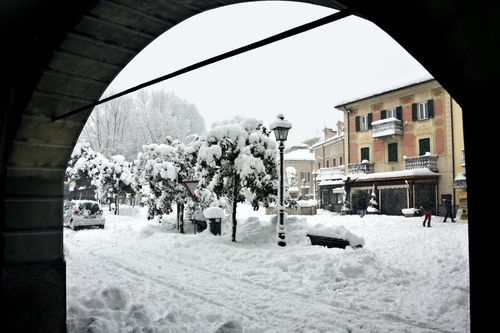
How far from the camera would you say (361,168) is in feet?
112

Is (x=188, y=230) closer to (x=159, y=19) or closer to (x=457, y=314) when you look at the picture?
(x=457, y=314)

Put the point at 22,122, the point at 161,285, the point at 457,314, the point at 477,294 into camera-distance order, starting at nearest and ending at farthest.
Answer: the point at 477,294
the point at 22,122
the point at 457,314
the point at 161,285

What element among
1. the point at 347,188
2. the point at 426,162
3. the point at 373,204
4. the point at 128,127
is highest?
the point at 128,127

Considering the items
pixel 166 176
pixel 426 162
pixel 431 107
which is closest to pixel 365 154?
pixel 426 162

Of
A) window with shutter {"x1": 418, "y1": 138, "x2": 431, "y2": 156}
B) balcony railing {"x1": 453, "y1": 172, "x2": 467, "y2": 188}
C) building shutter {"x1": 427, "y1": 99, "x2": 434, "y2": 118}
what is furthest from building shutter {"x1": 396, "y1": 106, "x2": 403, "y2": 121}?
balcony railing {"x1": 453, "y1": 172, "x2": 467, "y2": 188}

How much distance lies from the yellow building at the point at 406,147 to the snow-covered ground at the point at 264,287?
16.6 meters

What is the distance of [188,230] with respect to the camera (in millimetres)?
17406

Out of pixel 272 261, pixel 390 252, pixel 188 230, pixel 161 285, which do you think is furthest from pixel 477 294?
pixel 188 230

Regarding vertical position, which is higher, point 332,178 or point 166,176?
point 332,178

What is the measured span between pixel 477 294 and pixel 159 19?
3310 millimetres

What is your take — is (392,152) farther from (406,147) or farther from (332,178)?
(332,178)

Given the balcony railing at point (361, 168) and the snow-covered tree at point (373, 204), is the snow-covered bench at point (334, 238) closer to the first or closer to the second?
the snow-covered tree at point (373, 204)

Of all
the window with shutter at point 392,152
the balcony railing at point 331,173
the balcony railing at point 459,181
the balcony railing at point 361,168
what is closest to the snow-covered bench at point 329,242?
the balcony railing at point 459,181

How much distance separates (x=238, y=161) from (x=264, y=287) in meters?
5.27
